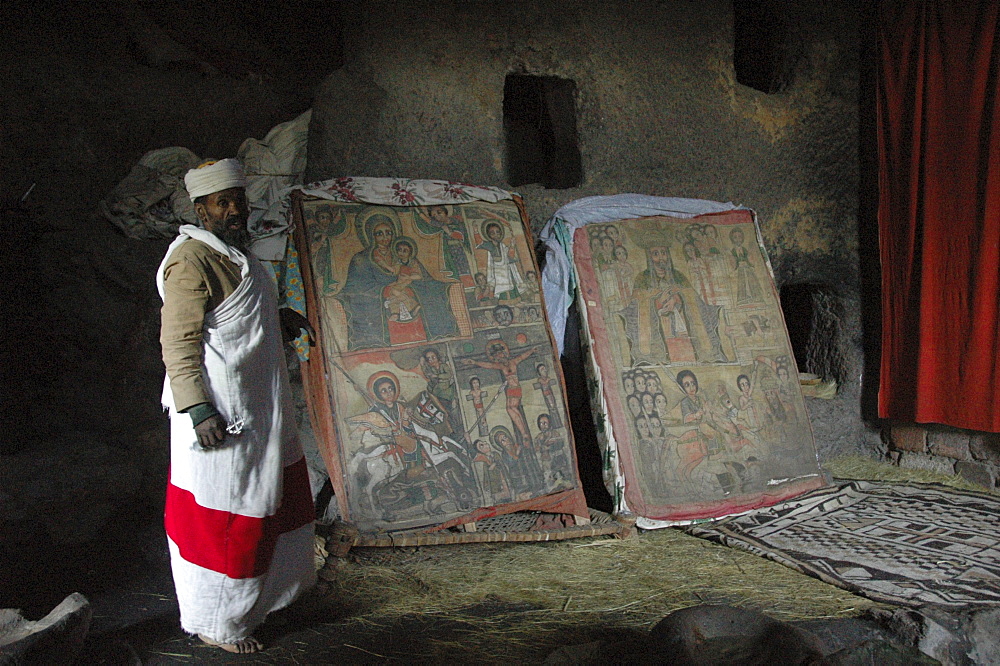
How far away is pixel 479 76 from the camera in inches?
196

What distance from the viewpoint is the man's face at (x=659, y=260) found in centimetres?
500

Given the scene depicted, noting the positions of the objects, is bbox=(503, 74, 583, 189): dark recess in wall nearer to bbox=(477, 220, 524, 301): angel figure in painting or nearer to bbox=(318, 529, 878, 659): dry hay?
bbox=(477, 220, 524, 301): angel figure in painting

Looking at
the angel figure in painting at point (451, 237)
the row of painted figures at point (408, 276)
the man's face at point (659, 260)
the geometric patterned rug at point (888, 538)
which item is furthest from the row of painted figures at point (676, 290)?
the geometric patterned rug at point (888, 538)

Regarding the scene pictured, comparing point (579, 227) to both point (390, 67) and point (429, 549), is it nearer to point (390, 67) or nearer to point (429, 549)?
point (390, 67)

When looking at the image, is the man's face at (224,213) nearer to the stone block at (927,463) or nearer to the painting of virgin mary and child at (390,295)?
the painting of virgin mary and child at (390,295)

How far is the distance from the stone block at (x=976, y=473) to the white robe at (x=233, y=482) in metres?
4.58

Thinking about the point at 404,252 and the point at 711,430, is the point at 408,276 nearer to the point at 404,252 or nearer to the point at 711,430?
the point at 404,252

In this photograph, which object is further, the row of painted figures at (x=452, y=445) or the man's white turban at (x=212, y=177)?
the row of painted figures at (x=452, y=445)

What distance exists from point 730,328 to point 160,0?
424cm

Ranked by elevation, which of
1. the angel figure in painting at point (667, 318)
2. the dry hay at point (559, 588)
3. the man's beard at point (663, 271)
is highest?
the man's beard at point (663, 271)

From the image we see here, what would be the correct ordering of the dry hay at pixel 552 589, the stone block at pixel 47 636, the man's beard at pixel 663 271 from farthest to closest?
the man's beard at pixel 663 271
the dry hay at pixel 552 589
the stone block at pixel 47 636

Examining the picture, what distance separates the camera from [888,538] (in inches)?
162

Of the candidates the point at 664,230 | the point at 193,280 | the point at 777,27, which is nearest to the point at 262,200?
the point at 193,280

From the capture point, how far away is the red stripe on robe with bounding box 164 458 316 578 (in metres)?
2.76
